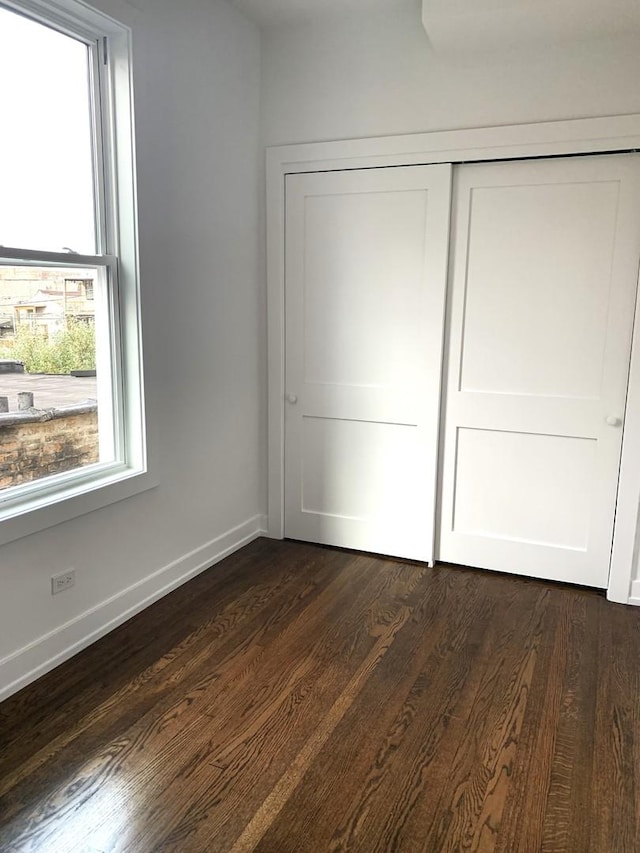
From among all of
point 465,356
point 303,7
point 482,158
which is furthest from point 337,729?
point 303,7

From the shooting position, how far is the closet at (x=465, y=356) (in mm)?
3029

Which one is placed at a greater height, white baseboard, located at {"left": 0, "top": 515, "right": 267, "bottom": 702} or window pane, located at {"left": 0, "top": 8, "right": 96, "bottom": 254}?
window pane, located at {"left": 0, "top": 8, "right": 96, "bottom": 254}

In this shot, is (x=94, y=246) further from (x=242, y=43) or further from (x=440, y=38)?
(x=440, y=38)

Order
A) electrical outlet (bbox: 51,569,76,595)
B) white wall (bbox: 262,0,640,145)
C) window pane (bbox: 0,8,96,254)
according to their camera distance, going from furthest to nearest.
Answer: white wall (bbox: 262,0,640,145), electrical outlet (bbox: 51,569,76,595), window pane (bbox: 0,8,96,254)

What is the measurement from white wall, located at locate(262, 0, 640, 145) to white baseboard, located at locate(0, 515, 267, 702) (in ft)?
7.22

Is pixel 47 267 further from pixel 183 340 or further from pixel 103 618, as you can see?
pixel 103 618

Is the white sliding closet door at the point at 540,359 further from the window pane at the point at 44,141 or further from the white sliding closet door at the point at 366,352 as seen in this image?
the window pane at the point at 44,141

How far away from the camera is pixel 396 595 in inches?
123

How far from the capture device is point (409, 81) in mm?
3154

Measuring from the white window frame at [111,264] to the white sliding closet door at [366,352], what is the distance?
1.06 m

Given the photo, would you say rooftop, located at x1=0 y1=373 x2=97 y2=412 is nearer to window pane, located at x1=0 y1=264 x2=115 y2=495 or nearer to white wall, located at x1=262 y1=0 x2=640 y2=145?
window pane, located at x1=0 y1=264 x2=115 y2=495

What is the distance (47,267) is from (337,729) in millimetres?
1920

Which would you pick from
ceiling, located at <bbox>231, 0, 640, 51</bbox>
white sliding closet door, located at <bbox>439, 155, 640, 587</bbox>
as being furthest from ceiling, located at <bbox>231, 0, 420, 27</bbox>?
white sliding closet door, located at <bbox>439, 155, 640, 587</bbox>

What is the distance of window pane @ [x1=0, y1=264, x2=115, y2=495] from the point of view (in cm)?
231
